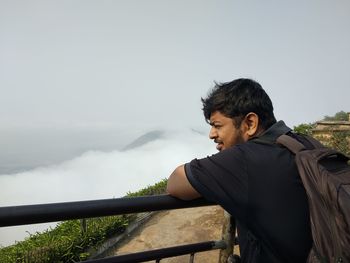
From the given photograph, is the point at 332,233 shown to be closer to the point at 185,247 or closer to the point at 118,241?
the point at 185,247

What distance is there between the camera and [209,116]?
221cm

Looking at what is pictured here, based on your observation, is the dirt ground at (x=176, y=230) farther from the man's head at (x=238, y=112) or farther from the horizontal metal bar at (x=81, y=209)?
the horizontal metal bar at (x=81, y=209)

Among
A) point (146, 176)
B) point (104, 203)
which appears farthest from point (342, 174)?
point (146, 176)

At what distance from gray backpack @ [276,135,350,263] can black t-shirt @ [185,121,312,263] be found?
0.11m

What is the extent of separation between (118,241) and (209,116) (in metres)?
10.6

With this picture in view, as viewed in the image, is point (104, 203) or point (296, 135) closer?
point (104, 203)

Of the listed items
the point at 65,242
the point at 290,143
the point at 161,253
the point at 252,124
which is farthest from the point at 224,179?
the point at 65,242

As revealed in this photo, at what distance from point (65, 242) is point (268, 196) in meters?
9.73

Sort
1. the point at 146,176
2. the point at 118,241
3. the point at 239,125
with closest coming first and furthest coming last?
the point at 239,125
the point at 118,241
the point at 146,176

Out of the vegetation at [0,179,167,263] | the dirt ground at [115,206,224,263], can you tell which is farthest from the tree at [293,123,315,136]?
the vegetation at [0,179,167,263]

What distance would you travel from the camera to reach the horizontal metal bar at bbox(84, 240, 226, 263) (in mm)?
1529

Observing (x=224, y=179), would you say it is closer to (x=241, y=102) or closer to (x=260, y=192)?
(x=260, y=192)

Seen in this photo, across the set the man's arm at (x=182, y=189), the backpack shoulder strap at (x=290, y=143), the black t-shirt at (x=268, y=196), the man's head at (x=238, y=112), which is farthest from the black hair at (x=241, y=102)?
the man's arm at (x=182, y=189)

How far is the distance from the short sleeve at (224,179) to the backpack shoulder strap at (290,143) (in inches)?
8.5
